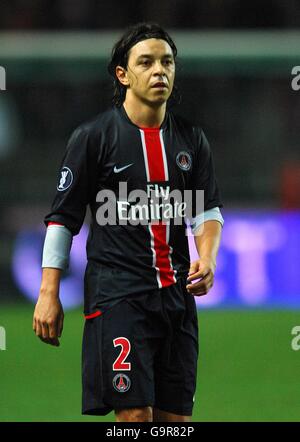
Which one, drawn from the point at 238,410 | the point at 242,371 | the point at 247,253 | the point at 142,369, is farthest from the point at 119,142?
the point at 247,253

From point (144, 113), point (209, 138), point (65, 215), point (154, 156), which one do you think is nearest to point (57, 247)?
point (65, 215)

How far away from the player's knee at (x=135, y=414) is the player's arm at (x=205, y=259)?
45 centimetres

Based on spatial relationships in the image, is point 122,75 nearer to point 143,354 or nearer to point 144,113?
point 144,113

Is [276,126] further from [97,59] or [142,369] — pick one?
[142,369]

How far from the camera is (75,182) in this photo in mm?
4023

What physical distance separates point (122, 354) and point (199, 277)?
0.39 meters

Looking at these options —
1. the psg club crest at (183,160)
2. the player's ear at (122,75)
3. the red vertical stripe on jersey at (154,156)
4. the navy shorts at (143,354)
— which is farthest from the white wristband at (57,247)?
the player's ear at (122,75)

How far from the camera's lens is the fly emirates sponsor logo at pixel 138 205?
159 inches

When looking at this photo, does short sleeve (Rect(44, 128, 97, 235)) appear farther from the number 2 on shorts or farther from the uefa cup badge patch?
the number 2 on shorts

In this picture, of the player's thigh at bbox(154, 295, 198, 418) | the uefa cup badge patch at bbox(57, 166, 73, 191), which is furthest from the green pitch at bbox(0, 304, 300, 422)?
the uefa cup badge patch at bbox(57, 166, 73, 191)

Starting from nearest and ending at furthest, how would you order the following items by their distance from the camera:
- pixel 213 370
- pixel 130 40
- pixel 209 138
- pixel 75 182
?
pixel 75 182 < pixel 130 40 < pixel 213 370 < pixel 209 138

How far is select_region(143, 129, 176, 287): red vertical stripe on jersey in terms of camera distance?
4.05m

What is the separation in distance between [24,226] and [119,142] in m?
7.27

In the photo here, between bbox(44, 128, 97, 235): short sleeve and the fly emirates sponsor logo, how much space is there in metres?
0.07
